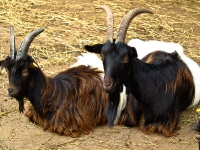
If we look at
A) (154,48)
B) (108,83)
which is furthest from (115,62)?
(154,48)

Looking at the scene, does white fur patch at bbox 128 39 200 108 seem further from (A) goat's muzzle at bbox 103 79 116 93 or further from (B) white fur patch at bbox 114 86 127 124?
(A) goat's muzzle at bbox 103 79 116 93

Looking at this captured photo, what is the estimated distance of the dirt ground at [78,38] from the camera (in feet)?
20.5

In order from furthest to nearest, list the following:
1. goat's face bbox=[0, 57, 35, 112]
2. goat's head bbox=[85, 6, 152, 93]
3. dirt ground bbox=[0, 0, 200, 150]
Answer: dirt ground bbox=[0, 0, 200, 150] → goat's face bbox=[0, 57, 35, 112] → goat's head bbox=[85, 6, 152, 93]

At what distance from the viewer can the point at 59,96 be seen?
652 cm

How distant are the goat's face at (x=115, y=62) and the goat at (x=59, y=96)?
0.44 m

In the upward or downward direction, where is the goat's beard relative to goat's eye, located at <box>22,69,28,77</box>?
downward

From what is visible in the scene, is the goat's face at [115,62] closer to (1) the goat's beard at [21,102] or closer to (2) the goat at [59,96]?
(2) the goat at [59,96]

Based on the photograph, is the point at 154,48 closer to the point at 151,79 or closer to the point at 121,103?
the point at 151,79

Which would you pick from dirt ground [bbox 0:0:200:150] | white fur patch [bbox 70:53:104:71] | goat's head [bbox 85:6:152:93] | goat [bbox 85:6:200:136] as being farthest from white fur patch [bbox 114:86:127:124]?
white fur patch [bbox 70:53:104:71]

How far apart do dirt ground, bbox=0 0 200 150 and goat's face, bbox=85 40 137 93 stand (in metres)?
0.86

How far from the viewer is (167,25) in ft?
34.8

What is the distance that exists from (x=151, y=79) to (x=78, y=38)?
3.69 m

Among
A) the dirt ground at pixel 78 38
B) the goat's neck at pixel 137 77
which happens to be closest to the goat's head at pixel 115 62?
the goat's neck at pixel 137 77

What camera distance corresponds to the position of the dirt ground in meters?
6.26
